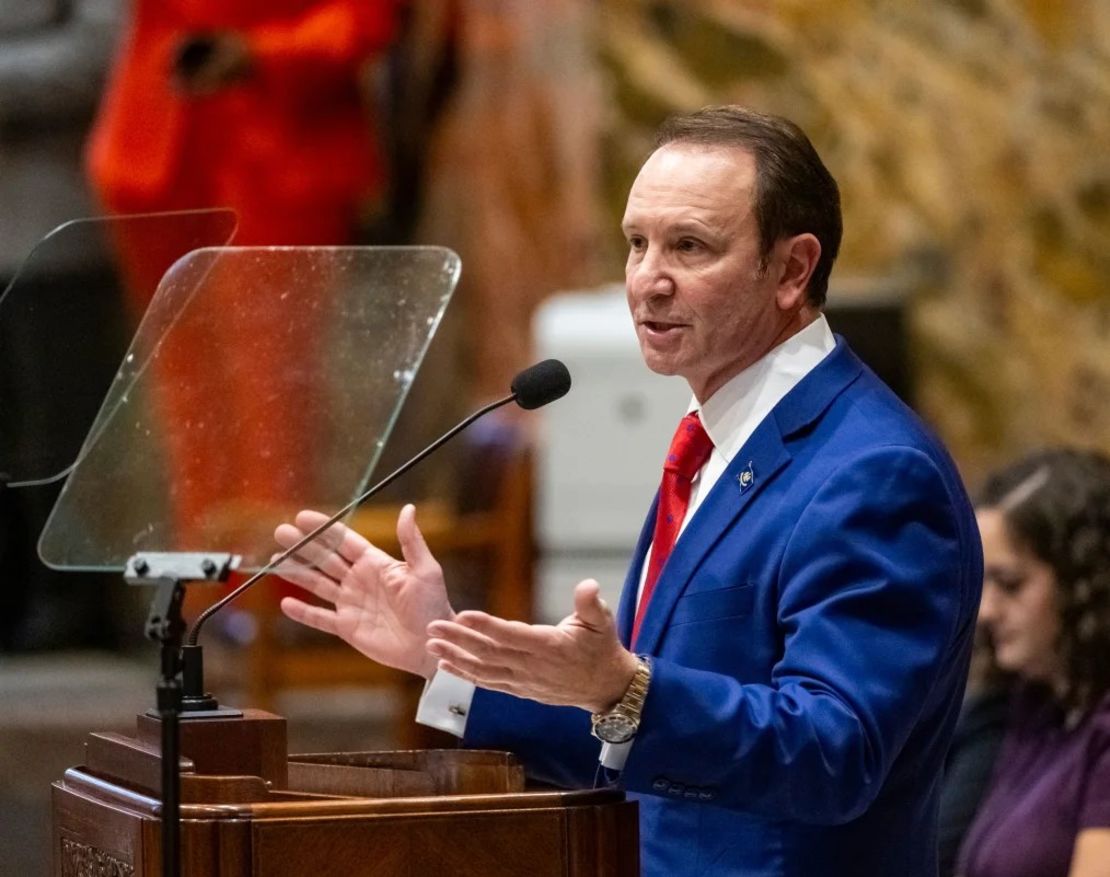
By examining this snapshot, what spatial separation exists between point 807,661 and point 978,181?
4.41 m

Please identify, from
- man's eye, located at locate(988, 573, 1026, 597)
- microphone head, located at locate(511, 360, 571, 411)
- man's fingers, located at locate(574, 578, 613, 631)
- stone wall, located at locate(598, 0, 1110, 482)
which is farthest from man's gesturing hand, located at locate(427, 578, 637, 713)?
stone wall, located at locate(598, 0, 1110, 482)

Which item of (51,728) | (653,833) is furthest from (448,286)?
(51,728)

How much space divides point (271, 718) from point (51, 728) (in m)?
4.02

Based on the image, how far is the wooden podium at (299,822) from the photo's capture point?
208 centimetres

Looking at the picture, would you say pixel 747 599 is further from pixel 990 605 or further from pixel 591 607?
pixel 990 605

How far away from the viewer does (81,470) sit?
2.51 m

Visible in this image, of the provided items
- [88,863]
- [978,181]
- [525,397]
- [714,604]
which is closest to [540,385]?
[525,397]

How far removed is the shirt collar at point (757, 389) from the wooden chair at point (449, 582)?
11.4 ft

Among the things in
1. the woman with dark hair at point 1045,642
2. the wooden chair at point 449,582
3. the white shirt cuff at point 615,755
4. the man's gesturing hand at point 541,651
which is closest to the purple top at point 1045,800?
the woman with dark hair at point 1045,642

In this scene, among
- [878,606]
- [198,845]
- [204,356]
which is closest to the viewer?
[198,845]

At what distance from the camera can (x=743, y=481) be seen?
2379mm

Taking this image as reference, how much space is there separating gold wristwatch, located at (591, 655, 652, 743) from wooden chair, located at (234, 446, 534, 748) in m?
3.79

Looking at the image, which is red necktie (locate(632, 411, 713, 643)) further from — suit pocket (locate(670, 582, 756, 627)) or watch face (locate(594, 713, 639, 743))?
watch face (locate(594, 713, 639, 743))

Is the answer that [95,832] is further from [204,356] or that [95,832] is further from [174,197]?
[174,197]
